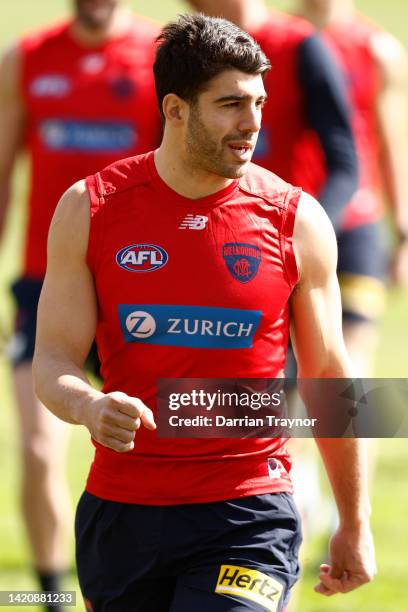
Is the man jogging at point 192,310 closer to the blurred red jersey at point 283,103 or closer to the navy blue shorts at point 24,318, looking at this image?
the blurred red jersey at point 283,103

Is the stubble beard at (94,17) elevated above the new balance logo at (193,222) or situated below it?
above

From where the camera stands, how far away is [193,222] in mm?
4531

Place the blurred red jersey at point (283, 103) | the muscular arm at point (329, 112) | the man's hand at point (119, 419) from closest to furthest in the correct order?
the man's hand at point (119, 419) → the muscular arm at point (329, 112) → the blurred red jersey at point (283, 103)

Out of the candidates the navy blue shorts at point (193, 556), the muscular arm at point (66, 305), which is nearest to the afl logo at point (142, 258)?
the muscular arm at point (66, 305)

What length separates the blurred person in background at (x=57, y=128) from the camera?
23.4 ft

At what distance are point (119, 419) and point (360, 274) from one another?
12.8ft

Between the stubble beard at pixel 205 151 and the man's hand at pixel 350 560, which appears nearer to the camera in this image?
the stubble beard at pixel 205 151

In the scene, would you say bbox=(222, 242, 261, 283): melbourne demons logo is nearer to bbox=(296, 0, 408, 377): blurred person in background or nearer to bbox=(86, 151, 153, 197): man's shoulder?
bbox=(86, 151, 153, 197): man's shoulder

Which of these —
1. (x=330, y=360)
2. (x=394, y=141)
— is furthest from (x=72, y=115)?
(x=330, y=360)

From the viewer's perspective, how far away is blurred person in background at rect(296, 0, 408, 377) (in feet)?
25.3

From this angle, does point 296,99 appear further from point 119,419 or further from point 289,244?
point 119,419

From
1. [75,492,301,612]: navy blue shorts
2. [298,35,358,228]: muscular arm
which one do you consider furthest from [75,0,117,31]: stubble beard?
[75,492,301,612]: navy blue shorts

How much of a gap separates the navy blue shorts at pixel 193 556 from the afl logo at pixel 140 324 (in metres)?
0.49

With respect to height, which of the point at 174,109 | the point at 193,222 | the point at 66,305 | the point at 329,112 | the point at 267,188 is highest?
the point at 329,112
